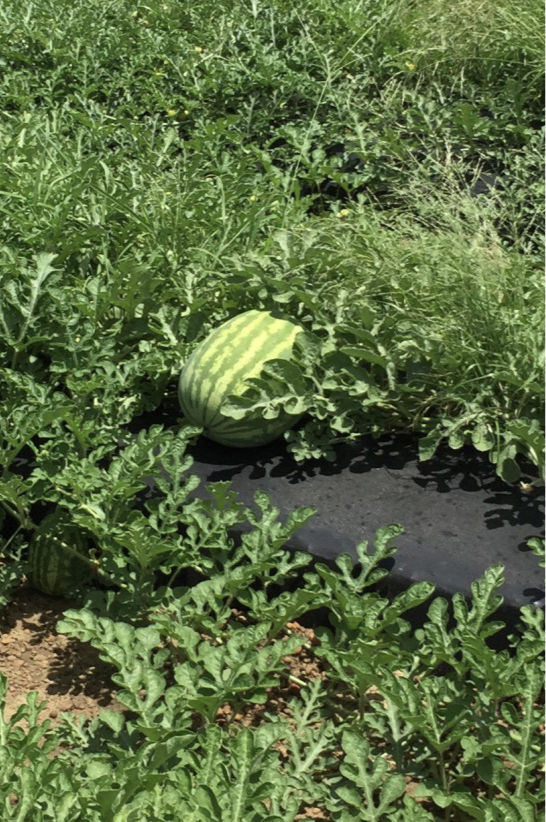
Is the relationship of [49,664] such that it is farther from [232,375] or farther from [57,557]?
[232,375]

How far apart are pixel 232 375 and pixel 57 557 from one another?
0.80m

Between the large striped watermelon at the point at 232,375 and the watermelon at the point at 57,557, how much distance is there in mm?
559

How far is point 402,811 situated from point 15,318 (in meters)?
2.17

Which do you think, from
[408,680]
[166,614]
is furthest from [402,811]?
[166,614]

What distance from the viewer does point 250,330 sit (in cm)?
384

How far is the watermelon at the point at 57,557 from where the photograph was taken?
11.8 feet

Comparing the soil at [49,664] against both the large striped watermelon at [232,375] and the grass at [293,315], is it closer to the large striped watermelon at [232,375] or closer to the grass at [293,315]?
the grass at [293,315]

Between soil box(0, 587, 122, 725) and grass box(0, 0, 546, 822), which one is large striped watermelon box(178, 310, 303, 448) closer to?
grass box(0, 0, 546, 822)

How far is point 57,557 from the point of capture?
3.60 metres

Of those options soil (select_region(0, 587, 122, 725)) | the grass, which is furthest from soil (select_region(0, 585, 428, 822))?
the grass

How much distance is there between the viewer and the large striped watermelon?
3.73 meters

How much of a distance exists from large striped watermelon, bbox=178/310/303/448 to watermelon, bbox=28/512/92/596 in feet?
1.83

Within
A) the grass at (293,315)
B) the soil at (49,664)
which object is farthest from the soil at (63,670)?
the grass at (293,315)

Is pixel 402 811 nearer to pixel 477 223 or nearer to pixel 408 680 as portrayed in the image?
pixel 408 680
